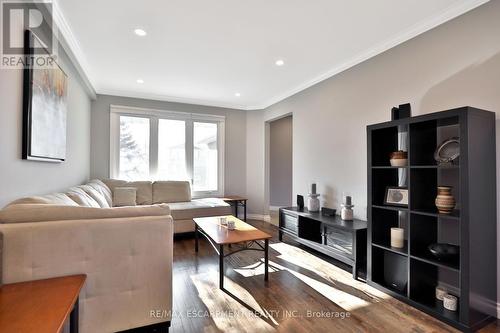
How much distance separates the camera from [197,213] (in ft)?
13.5

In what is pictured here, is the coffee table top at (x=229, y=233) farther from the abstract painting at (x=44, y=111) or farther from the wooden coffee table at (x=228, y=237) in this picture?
the abstract painting at (x=44, y=111)

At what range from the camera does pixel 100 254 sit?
4.94 ft

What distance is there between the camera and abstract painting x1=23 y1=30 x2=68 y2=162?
6.10 feet

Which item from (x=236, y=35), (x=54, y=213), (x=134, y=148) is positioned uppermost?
(x=236, y=35)

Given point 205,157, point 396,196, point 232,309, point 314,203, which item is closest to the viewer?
point 232,309

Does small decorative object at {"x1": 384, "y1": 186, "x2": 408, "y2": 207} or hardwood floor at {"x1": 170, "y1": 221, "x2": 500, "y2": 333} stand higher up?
small decorative object at {"x1": 384, "y1": 186, "x2": 408, "y2": 207}

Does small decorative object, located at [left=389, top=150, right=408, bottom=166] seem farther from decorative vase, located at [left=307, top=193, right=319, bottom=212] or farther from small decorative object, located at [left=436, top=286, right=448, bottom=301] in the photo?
decorative vase, located at [left=307, top=193, right=319, bottom=212]

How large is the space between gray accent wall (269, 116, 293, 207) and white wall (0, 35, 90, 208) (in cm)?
432

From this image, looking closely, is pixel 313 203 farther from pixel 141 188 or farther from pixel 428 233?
pixel 141 188

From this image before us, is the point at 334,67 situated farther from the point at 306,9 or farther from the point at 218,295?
the point at 218,295

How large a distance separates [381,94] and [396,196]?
4.17 ft

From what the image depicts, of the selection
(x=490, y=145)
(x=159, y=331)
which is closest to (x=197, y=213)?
(x=159, y=331)

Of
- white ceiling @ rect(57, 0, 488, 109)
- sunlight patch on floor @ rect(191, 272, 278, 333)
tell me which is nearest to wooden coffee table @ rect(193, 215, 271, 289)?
sunlight patch on floor @ rect(191, 272, 278, 333)

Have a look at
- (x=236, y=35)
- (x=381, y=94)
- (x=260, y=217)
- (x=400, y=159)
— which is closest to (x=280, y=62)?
(x=236, y=35)
